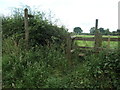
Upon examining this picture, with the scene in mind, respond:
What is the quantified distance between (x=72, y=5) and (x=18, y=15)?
274 centimetres

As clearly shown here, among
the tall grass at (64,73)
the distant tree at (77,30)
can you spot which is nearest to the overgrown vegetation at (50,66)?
the tall grass at (64,73)

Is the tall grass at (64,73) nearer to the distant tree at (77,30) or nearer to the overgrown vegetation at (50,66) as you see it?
the overgrown vegetation at (50,66)

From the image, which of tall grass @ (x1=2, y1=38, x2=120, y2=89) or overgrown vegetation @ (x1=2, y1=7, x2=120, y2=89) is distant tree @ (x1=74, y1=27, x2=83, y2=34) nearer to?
overgrown vegetation @ (x1=2, y1=7, x2=120, y2=89)

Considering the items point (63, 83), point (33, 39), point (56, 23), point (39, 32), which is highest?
point (56, 23)

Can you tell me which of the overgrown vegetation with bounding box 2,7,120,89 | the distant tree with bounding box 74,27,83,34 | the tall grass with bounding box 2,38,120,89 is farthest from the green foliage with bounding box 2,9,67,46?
the tall grass with bounding box 2,38,120,89

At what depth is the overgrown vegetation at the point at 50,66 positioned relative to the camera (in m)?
2.96

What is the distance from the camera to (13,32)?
5.67 m

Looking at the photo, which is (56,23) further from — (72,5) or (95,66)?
(95,66)

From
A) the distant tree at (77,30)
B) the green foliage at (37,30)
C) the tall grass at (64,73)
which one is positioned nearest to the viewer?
the tall grass at (64,73)

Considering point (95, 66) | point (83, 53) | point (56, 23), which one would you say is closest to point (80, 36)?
point (83, 53)

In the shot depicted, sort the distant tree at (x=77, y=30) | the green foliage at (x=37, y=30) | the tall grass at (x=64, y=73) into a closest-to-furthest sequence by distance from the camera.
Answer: the tall grass at (x=64, y=73)
the green foliage at (x=37, y=30)
the distant tree at (x=77, y=30)

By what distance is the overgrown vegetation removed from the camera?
116 inches

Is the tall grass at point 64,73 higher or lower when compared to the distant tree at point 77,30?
lower

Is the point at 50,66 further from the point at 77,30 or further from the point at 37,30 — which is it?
the point at 77,30
